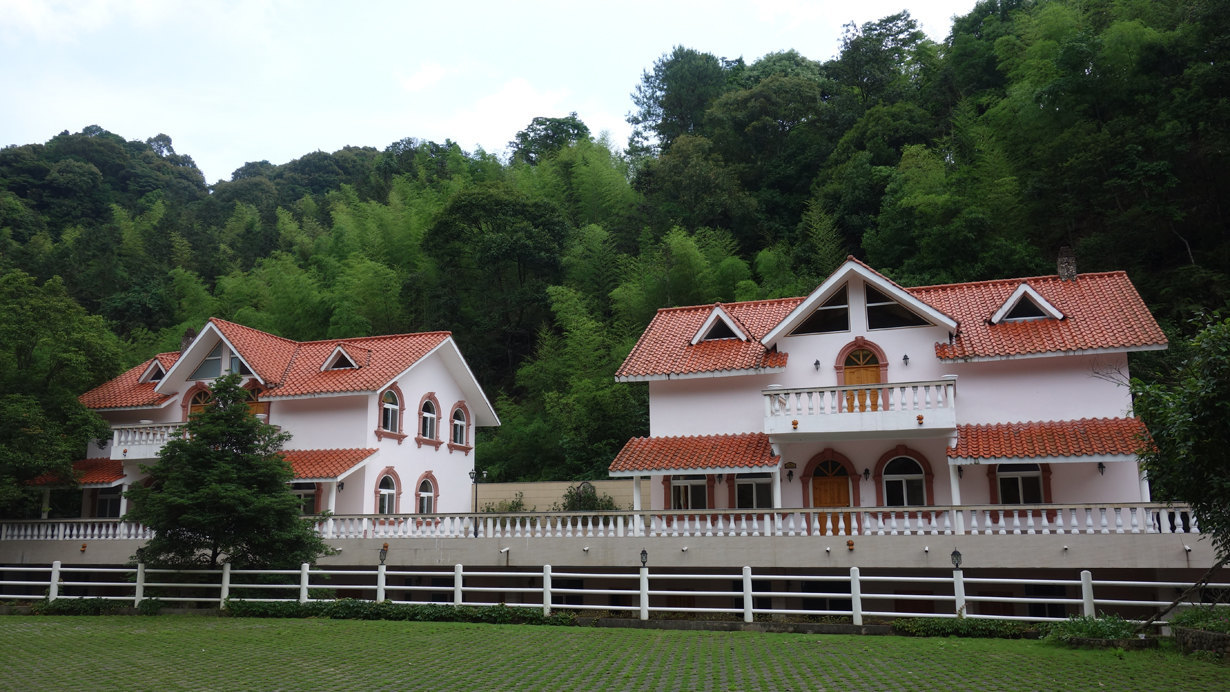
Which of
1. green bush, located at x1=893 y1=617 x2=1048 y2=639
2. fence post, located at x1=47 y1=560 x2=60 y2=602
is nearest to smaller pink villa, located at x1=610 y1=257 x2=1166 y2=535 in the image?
green bush, located at x1=893 y1=617 x2=1048 y2=639

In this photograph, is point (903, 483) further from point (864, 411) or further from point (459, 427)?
point (459, 427)

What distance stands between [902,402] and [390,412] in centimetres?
1290

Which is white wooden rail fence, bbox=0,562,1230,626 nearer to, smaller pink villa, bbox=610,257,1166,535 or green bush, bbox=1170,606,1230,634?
smaller pink villa, bbox=610,257,1166,535

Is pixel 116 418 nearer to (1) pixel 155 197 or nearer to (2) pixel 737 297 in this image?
(2) pixel 737 297

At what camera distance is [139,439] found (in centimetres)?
2367

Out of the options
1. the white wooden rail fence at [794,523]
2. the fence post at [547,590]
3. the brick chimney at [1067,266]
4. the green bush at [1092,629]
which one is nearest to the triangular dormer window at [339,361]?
the white wooden rail fence at [794,523]

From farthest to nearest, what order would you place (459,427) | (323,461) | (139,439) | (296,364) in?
1. (459,427)
2. (296,364)
3. (139,439)
4. (323,461)

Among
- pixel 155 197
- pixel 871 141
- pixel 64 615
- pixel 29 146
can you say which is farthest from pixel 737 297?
pixel 29 146

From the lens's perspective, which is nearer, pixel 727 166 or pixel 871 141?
pixel 871 141

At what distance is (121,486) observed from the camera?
24812mm

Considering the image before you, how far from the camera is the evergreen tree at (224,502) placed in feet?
55.0

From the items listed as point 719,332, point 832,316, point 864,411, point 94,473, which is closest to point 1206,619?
point 864,411

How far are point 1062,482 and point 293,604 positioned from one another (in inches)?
591

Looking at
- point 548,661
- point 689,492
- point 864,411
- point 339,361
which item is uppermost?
point 339,361
